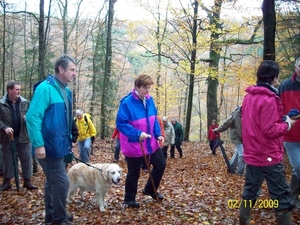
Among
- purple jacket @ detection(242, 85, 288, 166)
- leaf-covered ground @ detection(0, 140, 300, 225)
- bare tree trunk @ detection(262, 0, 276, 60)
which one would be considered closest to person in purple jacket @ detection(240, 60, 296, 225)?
purple jacket @ detection(242, 85, 288, 166)

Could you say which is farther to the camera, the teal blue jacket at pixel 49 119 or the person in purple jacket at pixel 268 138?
the teal blue jacket at pixel 49 119

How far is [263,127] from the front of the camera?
324 cm

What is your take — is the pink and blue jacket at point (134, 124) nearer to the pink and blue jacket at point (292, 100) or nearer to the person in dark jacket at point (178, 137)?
the pink and blue jacket at point (292, 100)

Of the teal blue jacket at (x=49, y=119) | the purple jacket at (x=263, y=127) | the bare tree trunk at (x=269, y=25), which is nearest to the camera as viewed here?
the purple jacket at (x=263, y=127)

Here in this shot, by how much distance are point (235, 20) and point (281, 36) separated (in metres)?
5.78

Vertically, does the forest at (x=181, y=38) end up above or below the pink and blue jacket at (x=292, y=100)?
above

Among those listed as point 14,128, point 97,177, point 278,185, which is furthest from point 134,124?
point 14,128

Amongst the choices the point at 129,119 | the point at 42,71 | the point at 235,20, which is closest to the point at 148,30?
the point at 235,20

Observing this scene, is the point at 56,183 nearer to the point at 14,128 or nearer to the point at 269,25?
the point at 14,128

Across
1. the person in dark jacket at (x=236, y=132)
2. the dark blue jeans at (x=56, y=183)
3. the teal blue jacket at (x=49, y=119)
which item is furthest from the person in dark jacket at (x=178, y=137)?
the teal blue jacket at (x=49, y=119)

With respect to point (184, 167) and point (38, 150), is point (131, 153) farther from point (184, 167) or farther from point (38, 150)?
point (184, 167)

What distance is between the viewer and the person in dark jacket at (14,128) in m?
6.37

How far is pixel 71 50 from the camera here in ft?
94.4

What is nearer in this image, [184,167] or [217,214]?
[217,214]
